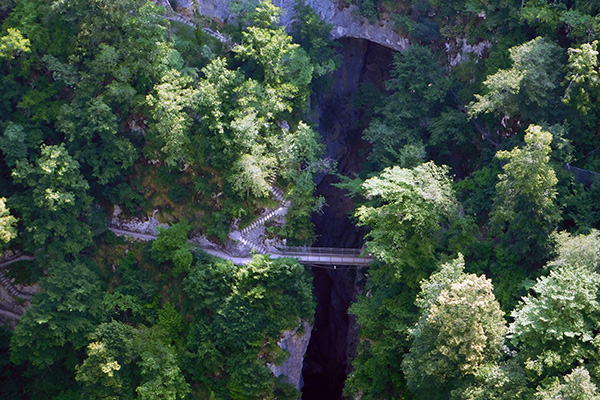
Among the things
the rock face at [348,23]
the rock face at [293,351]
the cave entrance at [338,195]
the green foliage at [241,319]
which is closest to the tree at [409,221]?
the green foliage at [241,319]

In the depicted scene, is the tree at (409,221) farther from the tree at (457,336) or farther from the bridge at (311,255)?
the bridge at (311,255)

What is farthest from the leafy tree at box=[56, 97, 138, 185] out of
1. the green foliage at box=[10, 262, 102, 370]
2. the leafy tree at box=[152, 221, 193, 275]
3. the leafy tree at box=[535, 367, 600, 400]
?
the leafy tree at box=[535, 367, 600, 400]

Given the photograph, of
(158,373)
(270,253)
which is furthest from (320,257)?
(158,373)

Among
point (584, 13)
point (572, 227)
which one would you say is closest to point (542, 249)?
point (572, 227)

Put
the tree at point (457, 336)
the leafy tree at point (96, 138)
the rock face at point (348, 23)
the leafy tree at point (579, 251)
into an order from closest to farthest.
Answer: the tree at point (457, 336) → the leafy tree at point (579, 251) → the leafy tree at point (96, 138) → the rock face at point (348, 23)

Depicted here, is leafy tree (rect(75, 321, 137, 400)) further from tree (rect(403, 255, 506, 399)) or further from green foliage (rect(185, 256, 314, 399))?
tree (rect(403, 255, 506, 399))

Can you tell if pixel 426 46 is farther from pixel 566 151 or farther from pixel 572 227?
pixel 572 227
